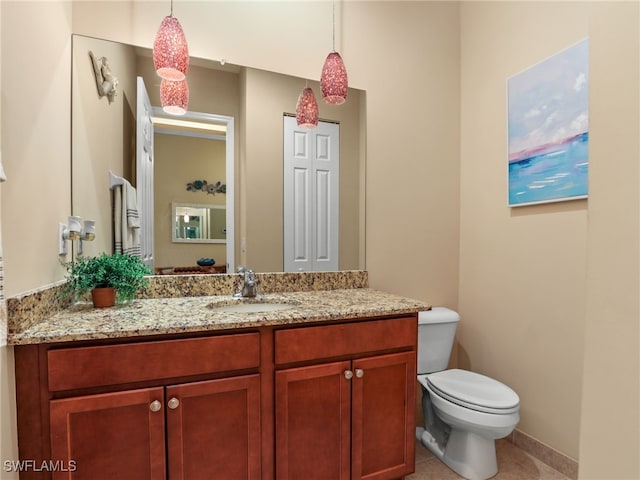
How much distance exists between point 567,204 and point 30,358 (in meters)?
2.26

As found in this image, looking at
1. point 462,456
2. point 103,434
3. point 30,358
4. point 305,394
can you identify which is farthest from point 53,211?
point 462,456

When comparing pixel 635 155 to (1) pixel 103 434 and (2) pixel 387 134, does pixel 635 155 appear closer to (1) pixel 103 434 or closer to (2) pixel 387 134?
(1) pixel 103 434

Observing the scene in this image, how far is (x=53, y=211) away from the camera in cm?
131

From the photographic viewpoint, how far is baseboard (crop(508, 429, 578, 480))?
171 centimetres

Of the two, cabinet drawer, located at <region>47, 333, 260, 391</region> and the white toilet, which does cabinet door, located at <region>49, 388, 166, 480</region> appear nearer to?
cabinet drawer, located at <region>47, 333, 260, 391</region>

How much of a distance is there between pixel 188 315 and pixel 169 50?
42.2 inches

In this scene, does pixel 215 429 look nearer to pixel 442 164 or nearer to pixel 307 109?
pixel 307 109

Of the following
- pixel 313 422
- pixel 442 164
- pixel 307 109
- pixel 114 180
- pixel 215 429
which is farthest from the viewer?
pixel 442 164

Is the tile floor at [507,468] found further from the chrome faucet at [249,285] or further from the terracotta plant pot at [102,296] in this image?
the terracotta plant pot at [102,296]

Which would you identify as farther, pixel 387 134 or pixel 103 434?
pixel 387 134

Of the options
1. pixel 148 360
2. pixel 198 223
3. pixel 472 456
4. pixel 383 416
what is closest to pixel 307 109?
pixel 198 223

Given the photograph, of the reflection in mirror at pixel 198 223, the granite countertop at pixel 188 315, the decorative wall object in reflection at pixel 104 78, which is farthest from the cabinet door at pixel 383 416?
→ the decorative wall object in reflection at pixel 104 78

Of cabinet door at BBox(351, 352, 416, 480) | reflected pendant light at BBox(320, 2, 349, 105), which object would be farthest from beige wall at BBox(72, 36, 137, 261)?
cabinet door at BBox(351, 352, 416, 480)

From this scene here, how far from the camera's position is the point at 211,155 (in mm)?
1783
